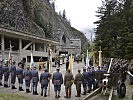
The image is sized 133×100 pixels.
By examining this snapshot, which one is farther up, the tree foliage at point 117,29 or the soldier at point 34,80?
the tree foliage at point 117,29

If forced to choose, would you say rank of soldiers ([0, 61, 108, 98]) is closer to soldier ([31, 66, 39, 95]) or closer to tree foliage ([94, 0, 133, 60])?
soldier ([31, 66, 39, 95])

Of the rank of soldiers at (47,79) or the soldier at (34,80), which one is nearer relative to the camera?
Result: the rank of soldiers at (47,79)

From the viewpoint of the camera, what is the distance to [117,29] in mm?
40000

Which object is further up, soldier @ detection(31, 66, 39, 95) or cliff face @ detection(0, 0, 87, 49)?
cliff face @ detection(0, 0, 87, 49)

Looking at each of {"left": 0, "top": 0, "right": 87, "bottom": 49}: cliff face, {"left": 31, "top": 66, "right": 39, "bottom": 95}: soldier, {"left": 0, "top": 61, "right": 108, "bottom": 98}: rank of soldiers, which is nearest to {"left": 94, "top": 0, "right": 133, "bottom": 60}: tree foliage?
{"left": 0, "top": 61, "right": 108, "bottom": 98}: rank of soldiers

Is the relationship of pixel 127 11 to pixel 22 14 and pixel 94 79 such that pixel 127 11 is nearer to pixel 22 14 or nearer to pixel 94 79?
pixel 94 79

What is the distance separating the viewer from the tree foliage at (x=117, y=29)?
108ft

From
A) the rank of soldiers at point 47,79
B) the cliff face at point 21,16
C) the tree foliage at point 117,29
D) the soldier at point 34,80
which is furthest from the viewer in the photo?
the cliff face at point 21,16

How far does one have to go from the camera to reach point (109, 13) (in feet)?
161

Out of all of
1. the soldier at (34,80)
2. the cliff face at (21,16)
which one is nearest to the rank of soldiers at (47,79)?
the soldier at (34,80)

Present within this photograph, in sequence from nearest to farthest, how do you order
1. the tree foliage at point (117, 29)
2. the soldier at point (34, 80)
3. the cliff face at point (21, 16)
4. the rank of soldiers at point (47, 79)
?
the rank of soldiers at point (47, 79)
the soldier at point (34, 80)
the tree foliage at point (117, 29)
the cliff face at point (21, 16)

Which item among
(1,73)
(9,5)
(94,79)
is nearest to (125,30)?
(94,79)

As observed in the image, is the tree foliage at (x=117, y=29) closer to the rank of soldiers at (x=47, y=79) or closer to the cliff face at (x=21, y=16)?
the rank of soldiers at (x=47, y=79)

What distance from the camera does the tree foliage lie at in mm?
33013
